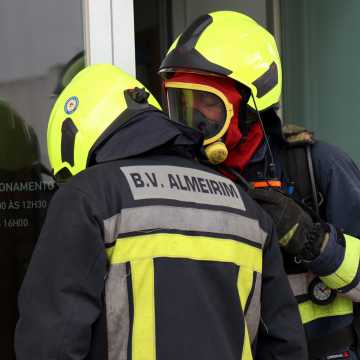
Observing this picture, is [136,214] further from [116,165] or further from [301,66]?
[301,66]

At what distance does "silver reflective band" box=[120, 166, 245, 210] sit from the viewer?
1.01 m

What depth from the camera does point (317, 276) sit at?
5.07ft

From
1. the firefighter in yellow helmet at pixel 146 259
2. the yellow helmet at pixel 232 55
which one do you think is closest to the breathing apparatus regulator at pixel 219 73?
the yellow helmet at pixel 232 55

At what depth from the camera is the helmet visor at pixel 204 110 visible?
1674 mm

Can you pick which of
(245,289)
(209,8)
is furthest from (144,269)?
(209,8)

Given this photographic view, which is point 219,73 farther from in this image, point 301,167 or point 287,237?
point 287,237

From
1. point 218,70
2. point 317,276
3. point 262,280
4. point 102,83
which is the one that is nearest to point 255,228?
point 262,280

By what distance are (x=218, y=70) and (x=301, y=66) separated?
1.63 m

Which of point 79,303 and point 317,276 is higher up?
point 79,303

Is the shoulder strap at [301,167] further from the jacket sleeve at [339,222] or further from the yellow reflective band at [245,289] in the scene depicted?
the yellow reflective band at [245,289]

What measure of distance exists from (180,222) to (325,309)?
0.86 meters

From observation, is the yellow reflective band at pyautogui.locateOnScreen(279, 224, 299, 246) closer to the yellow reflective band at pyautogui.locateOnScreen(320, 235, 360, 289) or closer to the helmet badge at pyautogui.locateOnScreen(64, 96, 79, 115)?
the yellow reflective band at pyautogui.locateOnScreen(320, 235, 360, 289)

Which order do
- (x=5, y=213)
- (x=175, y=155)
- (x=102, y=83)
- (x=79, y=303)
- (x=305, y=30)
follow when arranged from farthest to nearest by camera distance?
(x=305, y=30) → (x=5, y=213) → (x=102, y=83) → (x=175, y=155) → (x=79, y=303)

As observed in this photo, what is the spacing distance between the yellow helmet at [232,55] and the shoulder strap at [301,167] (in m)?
0.24
